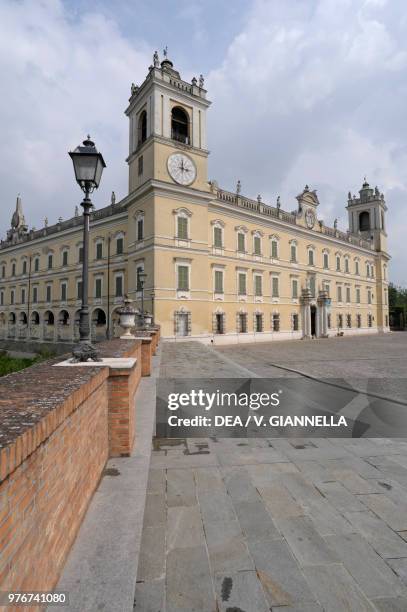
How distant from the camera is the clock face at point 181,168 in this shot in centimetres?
2406

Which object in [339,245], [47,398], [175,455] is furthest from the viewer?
[339,245]

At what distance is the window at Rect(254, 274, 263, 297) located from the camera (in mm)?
29828

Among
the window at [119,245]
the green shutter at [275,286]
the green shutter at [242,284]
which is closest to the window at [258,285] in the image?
the green shutter at [242,284]

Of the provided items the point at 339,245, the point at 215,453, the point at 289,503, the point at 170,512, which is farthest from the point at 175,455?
the point at 339,245

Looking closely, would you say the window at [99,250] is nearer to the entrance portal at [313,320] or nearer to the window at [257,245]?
the window at [257,245]

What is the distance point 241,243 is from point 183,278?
7.54 meters

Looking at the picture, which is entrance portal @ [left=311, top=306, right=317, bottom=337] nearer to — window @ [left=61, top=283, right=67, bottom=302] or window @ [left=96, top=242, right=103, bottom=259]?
window @ [left=96, top=242, right=103, bottom=259]

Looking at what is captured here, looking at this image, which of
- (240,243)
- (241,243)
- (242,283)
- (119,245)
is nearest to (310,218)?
(241,243)

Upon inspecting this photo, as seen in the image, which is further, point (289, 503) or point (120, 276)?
point (120, 276)

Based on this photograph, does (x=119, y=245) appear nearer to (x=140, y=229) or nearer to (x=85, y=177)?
(x=140, y=229)

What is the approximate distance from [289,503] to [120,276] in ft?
86.4

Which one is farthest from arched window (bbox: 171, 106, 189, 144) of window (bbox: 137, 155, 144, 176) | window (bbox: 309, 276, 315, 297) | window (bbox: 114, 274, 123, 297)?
window (bbox: 309, 276, 315, 297)

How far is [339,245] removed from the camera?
39.8 meters

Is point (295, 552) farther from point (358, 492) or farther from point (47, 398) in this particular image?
point (47, 398)
